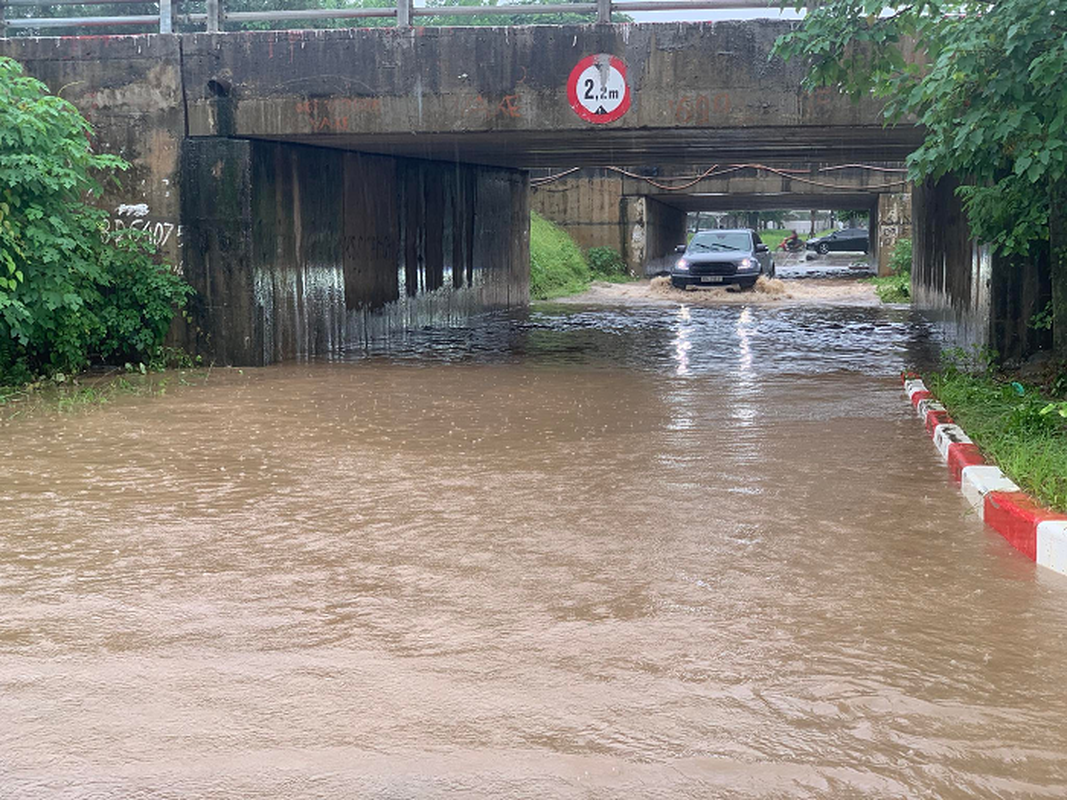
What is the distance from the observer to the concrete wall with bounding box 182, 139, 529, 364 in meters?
13.8

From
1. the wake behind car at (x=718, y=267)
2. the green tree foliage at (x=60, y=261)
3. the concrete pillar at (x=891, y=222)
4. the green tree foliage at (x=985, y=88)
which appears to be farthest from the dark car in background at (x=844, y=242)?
the green tree foliage at (x=60, y=261)

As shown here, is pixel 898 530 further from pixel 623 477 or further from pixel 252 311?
pixel 252 311

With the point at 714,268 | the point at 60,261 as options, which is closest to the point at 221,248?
the point at 60,261

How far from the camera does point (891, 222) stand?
33.9 metres

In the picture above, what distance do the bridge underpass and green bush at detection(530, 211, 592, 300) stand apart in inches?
28.4

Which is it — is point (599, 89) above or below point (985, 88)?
above

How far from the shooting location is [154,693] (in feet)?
14.1

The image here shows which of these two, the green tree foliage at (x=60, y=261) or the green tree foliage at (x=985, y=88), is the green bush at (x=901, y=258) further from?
the green tree foliage at (x=60, y=261)

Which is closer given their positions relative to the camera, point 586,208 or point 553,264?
point 553,264

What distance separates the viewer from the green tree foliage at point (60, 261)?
11.2 metres

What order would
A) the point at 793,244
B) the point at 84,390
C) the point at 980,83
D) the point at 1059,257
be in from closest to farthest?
the point at 980,83 → the point at 1059,257 → the point at 84,390 → the point at 793,244

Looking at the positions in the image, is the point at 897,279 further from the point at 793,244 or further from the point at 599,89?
the point at 793,244

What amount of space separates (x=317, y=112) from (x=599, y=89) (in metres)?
2.99

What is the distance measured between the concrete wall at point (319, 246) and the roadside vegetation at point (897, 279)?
32.3 ft
